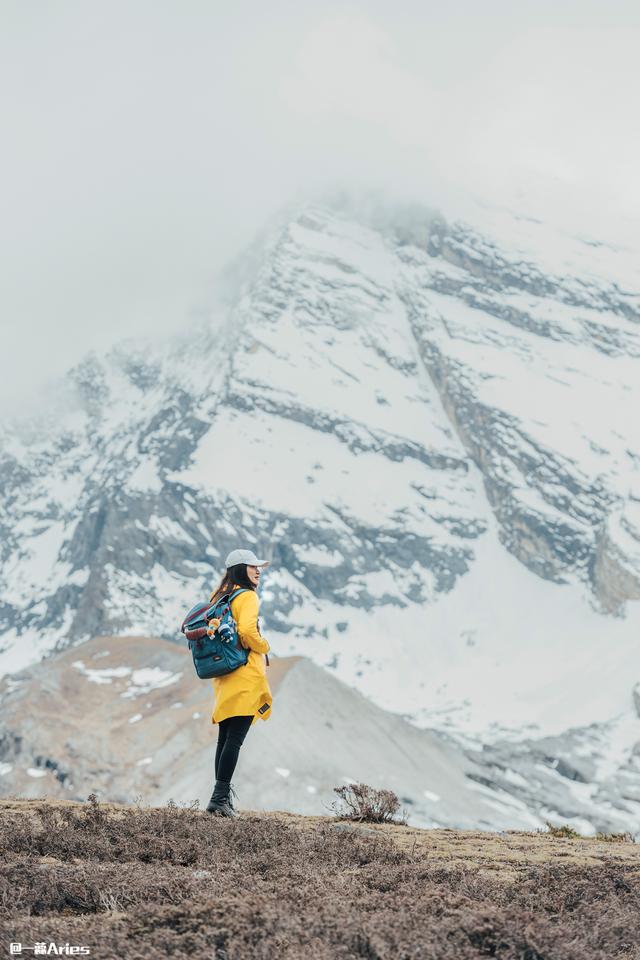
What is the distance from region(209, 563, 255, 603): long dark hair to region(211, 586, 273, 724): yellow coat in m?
0.19

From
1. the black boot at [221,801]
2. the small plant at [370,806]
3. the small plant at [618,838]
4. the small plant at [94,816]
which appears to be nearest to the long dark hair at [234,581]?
the black boot at [221,801]

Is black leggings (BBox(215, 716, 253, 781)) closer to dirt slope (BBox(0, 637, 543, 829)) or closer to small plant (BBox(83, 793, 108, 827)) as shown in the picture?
small plant (BBox(83, 793, 108, 827))

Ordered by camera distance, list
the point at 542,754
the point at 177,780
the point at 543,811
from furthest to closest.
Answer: the point at 542,754, the point at 543,811, the point at 177,780

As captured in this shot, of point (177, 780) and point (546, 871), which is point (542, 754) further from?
point (546, 871)

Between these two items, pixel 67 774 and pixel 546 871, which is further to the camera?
pixel 67 774

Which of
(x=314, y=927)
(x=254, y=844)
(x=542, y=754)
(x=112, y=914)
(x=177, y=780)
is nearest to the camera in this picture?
(x=314, y=927)

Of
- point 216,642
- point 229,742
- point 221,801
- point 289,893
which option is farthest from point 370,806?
point 289,893

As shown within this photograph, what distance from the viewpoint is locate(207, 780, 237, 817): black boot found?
10.5m

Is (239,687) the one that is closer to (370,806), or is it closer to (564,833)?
(370,806)

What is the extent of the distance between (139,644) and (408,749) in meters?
34.3

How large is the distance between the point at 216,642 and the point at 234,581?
2.37 ft

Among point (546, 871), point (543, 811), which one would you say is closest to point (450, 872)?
point (546, 871)

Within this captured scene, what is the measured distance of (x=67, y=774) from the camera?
84562 millimetres

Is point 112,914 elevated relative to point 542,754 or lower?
elevated
